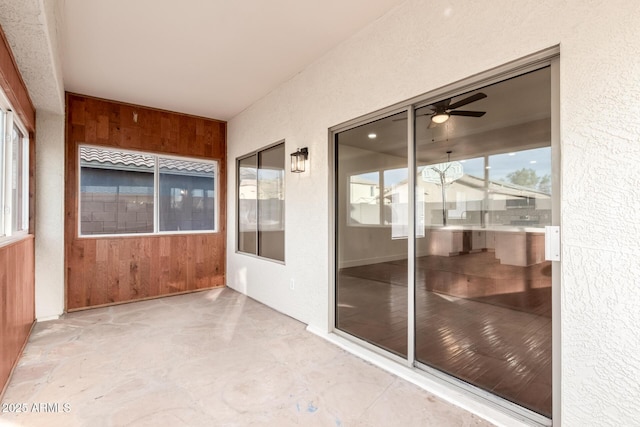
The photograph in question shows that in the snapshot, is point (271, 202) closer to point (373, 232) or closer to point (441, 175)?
point (373, 232)

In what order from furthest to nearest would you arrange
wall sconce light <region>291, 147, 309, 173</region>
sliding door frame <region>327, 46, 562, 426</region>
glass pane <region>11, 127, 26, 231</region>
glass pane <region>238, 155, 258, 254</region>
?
1. glass pane <region>238, 155, 258, 254</region>
2. wall sconce light <region>291, 147, 309, 173</region>
3. glass pane <region>11, 127, 26, 231</region>
4. sliding door frame <region>327, 46, 562, 426</region>

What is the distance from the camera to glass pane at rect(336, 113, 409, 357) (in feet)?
8.98

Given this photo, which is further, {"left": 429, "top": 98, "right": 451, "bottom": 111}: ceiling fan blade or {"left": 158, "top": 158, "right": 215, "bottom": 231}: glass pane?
{"left": 158, "top": 158, "right": 215, "bottom": 231}: glass pane

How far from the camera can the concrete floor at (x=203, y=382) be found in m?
1.96

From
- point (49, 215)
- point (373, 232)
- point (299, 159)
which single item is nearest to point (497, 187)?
point (373, 232)

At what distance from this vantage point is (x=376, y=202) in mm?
3068

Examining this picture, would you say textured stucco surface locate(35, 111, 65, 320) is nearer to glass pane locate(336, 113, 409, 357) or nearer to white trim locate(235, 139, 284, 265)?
white trim locate(235, 139, 284, 265)

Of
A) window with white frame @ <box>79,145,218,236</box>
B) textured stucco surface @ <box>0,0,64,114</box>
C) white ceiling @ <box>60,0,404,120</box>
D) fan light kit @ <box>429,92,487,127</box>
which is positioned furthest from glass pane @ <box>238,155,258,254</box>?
fan light kit @ <box>429,92,487,127</box>

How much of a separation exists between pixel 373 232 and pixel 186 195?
348 cm

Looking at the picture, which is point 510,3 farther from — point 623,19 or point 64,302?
point 64,302

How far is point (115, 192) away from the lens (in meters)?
4.55

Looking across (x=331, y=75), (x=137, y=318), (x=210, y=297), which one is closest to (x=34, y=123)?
(x=137, y=318)

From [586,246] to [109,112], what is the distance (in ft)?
18.2

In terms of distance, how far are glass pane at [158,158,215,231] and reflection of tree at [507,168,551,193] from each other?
462 centimetres
